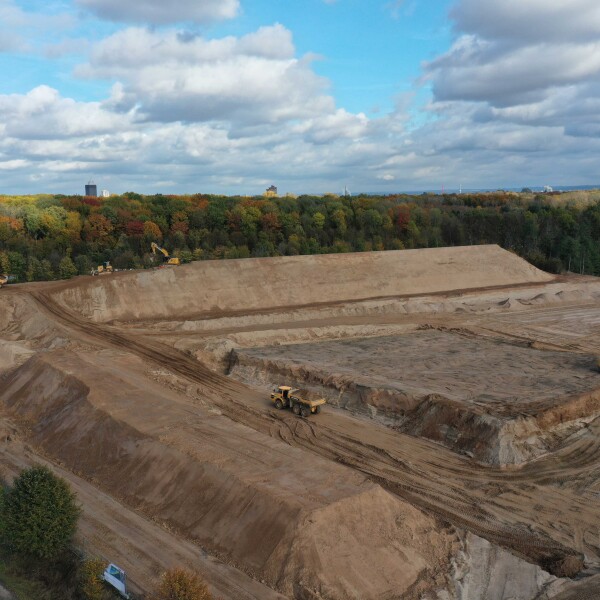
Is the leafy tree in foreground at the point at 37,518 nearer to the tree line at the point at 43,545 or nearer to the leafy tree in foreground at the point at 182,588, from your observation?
the tree line at the point at 43,545

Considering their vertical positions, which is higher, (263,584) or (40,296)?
(40,296)

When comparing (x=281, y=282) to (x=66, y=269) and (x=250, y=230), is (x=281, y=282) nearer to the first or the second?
(x=66, y=269)

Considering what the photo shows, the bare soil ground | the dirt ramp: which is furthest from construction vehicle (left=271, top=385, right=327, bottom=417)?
the dirt ramp

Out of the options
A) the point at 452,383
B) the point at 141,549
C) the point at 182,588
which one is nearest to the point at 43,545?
the point at 141,549

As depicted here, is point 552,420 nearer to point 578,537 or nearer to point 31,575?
point 578,537

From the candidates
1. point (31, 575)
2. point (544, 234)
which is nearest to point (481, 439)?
point (31, 575)
